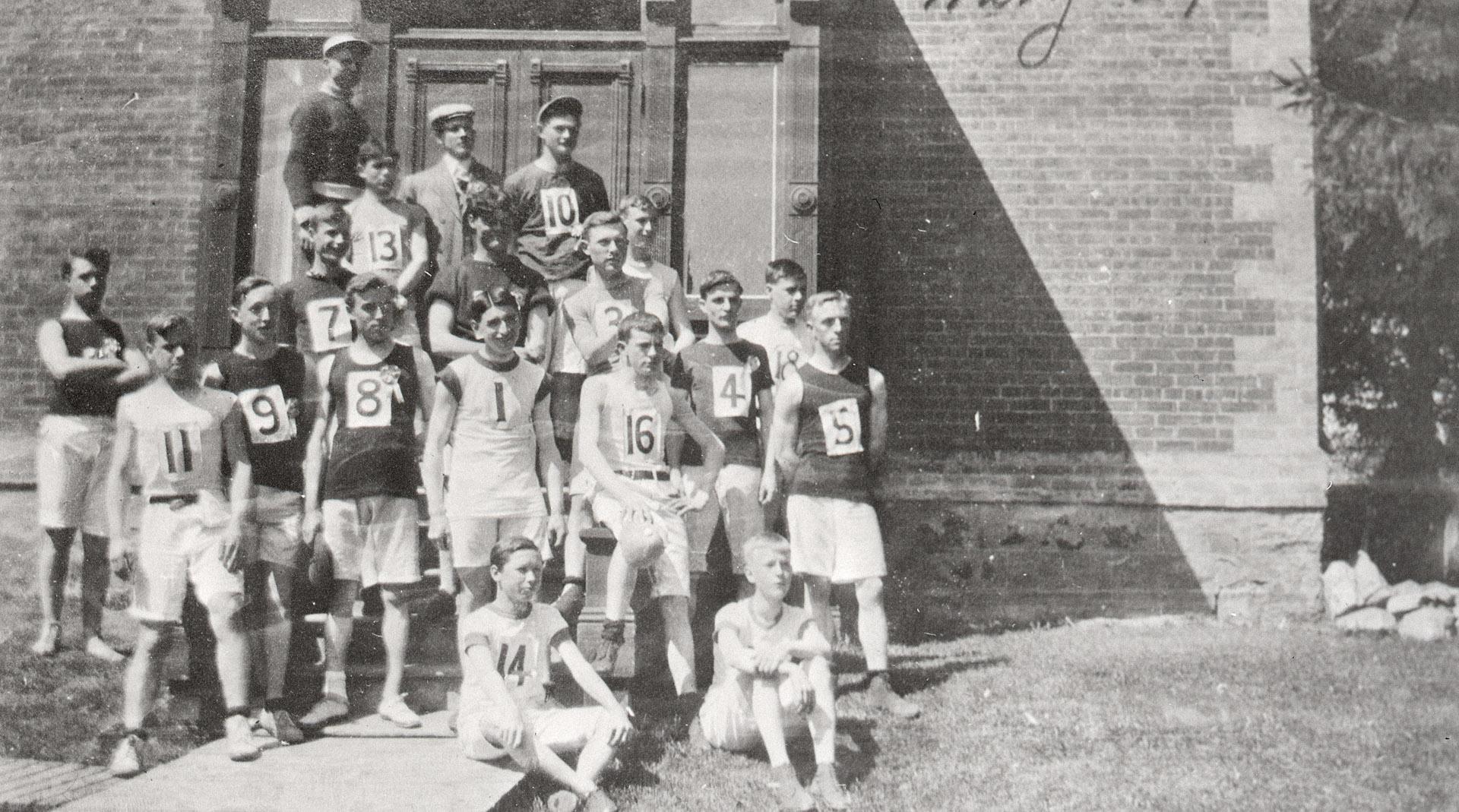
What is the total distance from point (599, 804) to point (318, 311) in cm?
247

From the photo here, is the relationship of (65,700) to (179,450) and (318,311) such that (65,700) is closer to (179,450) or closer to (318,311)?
(179,450)

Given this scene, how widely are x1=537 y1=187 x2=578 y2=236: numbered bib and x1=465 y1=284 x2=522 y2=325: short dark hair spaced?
500 mm

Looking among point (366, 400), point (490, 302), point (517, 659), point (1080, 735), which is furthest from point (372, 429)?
point (1080, 735)

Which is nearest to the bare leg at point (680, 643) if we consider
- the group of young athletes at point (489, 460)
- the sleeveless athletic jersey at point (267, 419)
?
the group of young athletes at point (489, 460)

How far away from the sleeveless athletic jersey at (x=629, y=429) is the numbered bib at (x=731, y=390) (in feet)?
1.59

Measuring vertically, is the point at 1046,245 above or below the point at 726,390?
above

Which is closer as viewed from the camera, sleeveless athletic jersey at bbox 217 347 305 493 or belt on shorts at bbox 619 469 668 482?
sleeveless athletic jersey at bbox 217 347 305 493

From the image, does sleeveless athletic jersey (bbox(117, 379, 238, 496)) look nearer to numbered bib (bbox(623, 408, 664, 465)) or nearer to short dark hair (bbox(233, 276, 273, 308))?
short dark hair (bbox(233, 276, 273, 308))

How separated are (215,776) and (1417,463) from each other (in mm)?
8531

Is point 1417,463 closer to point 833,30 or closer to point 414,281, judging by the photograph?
point 833,30

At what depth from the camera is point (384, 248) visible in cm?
510

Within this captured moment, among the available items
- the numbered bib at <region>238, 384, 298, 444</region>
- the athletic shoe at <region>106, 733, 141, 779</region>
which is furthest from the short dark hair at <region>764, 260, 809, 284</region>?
the athletic shoe at <region>106, 733, 141, 779</region>

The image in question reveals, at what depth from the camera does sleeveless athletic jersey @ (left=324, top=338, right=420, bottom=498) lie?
14.0 feet

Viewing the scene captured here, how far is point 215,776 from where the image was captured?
3611mm
